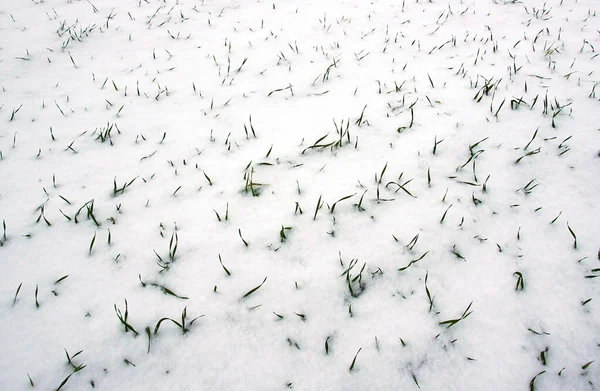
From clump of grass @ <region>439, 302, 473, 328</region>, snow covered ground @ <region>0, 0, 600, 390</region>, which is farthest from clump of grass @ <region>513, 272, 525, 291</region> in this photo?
clump of grass @ <region>439, 302, 473, 328</region>

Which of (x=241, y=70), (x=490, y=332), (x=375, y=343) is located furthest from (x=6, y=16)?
(x=490, y=332)

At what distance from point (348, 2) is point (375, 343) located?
4.46 m

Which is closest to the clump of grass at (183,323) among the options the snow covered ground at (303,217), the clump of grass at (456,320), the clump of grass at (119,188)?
the snow covered ground at (303,217)

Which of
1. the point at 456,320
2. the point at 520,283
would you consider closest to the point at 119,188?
the point at 456,320

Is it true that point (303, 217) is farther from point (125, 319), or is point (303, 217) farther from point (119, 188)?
point (119, 188)

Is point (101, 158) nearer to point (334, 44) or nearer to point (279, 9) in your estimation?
point (334, 44)

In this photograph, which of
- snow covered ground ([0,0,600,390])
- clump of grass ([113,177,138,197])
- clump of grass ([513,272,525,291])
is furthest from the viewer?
clump of grass ([113,177,138,197])

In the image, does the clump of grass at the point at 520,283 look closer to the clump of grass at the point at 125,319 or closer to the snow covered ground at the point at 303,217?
the snow covered ground at the point at 303,217

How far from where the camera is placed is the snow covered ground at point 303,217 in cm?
147

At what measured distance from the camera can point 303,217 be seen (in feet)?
6.52

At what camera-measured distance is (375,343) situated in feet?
4.92

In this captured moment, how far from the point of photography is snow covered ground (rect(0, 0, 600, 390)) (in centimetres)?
147

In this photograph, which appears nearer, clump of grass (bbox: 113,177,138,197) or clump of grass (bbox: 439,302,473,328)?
clump of grass (bbox: 439,302,473,328)

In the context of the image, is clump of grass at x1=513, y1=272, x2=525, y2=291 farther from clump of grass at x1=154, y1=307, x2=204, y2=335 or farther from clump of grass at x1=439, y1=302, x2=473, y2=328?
clump of grass at x1=154, y1=307, x2=204, y2=335
